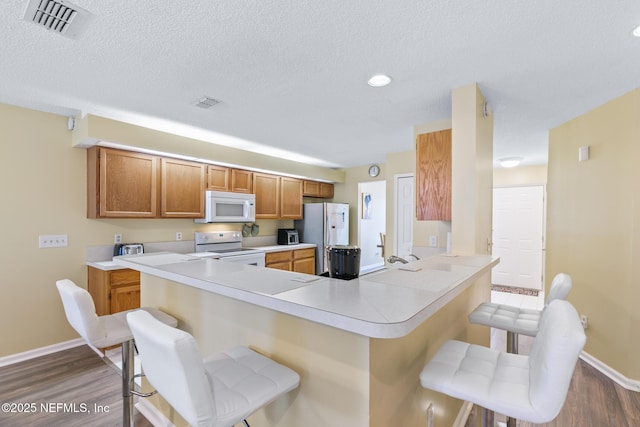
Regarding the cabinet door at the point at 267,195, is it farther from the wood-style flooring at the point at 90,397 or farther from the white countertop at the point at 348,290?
the white countertop at the point at 348,290

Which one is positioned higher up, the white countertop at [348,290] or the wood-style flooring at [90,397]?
the white countertop at [348,290]

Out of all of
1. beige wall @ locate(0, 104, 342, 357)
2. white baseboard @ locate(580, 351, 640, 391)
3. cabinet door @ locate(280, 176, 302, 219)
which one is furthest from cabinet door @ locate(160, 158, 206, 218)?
white baseboard @ locate(580, 351, 640, 391)

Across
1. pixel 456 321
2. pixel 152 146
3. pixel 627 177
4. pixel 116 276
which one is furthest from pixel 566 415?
pixel 152 146

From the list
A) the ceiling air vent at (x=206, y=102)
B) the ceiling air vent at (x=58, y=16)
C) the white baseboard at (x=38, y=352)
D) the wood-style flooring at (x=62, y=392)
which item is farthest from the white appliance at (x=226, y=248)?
the ceiling air vent at (x=58, y=16)

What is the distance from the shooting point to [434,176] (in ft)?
8.74

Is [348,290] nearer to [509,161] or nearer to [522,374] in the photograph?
[522,374]

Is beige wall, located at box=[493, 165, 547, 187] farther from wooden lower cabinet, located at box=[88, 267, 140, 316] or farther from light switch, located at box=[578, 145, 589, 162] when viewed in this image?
wooden lower cabinet, located at box=[88, 267, 140, 316]

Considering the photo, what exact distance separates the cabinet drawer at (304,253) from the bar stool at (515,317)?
130 inches

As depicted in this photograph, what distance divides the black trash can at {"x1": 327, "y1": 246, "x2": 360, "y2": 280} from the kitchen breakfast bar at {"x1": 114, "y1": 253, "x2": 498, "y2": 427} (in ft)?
0.24

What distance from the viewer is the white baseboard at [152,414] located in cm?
182

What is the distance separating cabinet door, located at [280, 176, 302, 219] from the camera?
5.05m

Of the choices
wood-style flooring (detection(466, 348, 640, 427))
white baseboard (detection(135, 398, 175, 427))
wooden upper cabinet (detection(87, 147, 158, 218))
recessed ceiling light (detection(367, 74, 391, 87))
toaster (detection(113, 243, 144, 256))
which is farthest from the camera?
toaster (detection(113, 243, 144, 256))

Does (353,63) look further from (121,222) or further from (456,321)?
(121,222)

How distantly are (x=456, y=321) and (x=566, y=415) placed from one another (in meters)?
1.09
